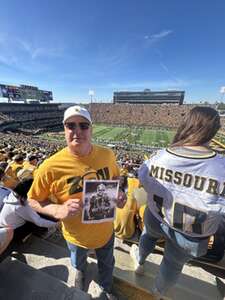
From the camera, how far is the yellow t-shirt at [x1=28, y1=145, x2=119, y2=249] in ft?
4.98

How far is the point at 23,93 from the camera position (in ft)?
187

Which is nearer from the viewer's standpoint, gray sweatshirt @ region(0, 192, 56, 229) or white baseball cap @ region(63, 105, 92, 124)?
white baseball cap @ region(63, 105, 92, 124)

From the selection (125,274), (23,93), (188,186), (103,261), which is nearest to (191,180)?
(188,186)

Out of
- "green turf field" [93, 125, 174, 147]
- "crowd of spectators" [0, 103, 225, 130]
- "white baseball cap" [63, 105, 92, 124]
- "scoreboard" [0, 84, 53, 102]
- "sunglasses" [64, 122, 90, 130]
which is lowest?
"green turf field" [93, 125, 174, 147]

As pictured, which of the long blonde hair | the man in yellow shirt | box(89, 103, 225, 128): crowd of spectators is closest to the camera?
the long blonde hair

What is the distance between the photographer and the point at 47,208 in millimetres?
1506

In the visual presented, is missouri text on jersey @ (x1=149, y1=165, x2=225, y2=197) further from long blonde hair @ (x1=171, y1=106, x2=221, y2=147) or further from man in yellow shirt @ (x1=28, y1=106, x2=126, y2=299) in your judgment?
man in yellow shirt @ (x1=28, y1=106, x2=126, y2=299)

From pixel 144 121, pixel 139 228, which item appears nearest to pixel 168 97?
pixel 144 121

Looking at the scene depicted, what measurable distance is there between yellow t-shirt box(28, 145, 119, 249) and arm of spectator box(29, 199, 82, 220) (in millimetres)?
53

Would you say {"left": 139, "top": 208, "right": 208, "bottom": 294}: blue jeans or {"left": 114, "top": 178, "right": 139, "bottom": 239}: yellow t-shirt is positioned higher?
{"left": 139, "top": 208, "right": 208, "bottom": 294}: blue jeans

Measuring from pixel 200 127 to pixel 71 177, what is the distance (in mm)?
1117

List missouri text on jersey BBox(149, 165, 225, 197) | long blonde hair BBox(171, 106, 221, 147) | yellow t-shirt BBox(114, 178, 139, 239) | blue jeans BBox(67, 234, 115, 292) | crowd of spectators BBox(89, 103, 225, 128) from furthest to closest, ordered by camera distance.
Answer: crowd of spectators BBox(89, 103, 225, 128), yellow t-shirt BBox(114, 178, 139, 239), blue jeans BBox(67, 234, 115, 292), long blonde hair BBox(171, 106, 221, 147), missouri text on jersey BBox(149, 165, 225, 197)

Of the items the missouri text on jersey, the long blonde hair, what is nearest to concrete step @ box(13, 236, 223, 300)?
the missouri text on jersey

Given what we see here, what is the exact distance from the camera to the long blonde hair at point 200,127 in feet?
4.45
